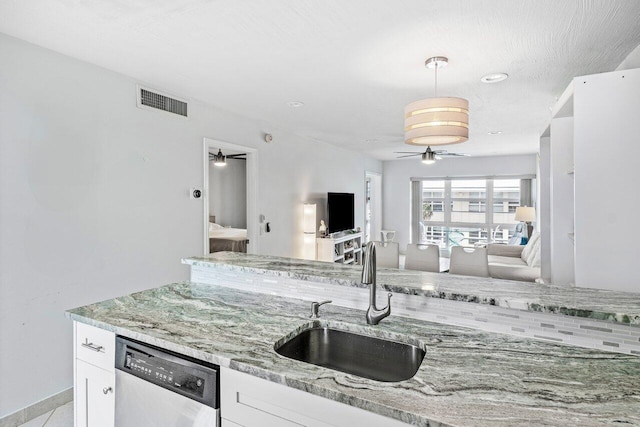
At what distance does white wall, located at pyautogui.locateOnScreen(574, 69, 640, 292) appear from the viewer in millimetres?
1877

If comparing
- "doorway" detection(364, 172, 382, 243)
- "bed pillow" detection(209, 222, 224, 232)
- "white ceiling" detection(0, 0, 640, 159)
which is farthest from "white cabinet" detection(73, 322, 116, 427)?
"doorway" detection(364, 172, 382, 243)

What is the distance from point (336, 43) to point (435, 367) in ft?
6.48

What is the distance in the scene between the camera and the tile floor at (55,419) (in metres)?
2.28

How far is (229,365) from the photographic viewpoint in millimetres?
1162

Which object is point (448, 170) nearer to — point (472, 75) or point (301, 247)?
point (301, 247)

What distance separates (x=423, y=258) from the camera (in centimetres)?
370

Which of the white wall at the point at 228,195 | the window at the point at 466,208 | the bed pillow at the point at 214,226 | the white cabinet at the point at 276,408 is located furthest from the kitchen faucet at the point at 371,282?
the window at the point at 466,208

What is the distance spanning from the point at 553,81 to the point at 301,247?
3.75 meters

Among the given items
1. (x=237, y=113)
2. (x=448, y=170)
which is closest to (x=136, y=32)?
(x=237, y=113)

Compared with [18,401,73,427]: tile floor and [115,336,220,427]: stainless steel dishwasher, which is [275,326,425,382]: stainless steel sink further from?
[18,401,73,427]: tile floor

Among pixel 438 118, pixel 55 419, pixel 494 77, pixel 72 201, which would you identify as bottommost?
pixel 55 419

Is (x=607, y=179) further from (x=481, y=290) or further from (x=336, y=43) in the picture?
(x=336, y=43)

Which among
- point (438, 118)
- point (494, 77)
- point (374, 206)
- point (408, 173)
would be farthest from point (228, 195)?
point (438, 118)

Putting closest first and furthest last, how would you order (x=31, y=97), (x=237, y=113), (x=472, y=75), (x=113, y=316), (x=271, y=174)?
(x=113, y=316)
(x=31, y=97)
(x=472, y=75)
(x=237, y=113)
(x=271, y=174)
